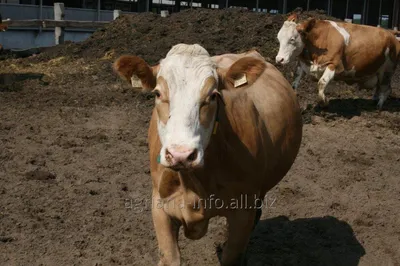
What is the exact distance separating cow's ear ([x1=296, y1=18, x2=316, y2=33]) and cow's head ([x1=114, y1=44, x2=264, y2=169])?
740 cm

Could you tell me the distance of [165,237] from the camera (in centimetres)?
364

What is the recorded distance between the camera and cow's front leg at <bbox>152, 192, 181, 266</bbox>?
3.61 m

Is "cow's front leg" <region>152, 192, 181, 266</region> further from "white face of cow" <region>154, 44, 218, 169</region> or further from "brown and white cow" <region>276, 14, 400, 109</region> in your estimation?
"brown and white cow" <region>276, 14, 400, 109</region>

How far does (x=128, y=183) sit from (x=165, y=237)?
8.61 feet

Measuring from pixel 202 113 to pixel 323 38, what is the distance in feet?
26.3

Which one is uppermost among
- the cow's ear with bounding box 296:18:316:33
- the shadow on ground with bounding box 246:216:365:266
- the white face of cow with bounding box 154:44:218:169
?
the cow's ear with bounding box 296:18:316:33

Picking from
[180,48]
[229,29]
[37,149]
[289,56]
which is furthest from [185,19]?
[180,48]

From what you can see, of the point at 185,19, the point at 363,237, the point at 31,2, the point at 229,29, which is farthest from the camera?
the point at 31,2

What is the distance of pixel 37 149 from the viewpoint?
22.9ft

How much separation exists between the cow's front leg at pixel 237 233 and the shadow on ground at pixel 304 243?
2.82ft

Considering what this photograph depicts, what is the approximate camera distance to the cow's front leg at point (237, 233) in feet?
12.7

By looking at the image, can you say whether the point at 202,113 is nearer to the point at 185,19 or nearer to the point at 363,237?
the point at 363,237

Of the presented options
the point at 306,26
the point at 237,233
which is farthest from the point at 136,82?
the point at 306,26

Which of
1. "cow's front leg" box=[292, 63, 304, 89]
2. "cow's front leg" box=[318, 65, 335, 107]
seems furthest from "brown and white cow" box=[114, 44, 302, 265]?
"cow's front leg" box=[292, 63, 304, 89]
